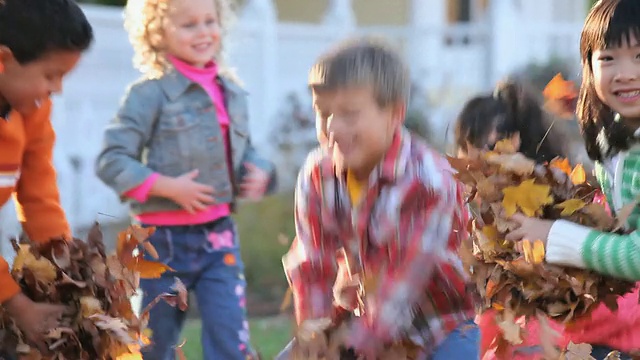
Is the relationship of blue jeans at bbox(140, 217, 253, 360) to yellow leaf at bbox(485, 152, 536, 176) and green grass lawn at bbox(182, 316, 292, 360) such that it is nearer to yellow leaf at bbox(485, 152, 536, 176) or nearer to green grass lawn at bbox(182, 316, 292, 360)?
green grass lawn at bbox(182, 316, 292, 360)

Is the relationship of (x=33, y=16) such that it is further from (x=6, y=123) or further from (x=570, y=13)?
(x=570, y=13)

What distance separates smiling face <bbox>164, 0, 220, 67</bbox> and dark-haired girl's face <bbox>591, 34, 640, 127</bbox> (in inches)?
80.8

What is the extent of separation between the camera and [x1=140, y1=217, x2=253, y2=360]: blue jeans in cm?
504

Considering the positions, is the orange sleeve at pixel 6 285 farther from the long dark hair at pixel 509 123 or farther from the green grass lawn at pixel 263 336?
the green grass lawn at pixel 263 336

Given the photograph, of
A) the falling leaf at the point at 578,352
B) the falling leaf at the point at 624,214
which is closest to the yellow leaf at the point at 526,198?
the falling leaf at the point at 624,214

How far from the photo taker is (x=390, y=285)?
10.7ft

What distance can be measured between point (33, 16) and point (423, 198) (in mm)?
1374

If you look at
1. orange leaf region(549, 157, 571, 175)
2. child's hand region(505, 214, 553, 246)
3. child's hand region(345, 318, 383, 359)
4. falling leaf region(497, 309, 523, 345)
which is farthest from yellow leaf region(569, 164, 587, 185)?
child's hand region(345, 318, 383, 359)

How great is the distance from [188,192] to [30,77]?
1.51 meters

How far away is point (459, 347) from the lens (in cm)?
340

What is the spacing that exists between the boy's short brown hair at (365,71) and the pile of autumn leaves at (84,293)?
82 centimetres

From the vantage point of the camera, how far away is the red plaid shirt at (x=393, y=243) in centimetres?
328

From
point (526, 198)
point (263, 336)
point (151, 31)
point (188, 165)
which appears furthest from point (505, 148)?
point (263, 336)

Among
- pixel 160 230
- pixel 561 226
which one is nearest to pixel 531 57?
pixel 160 230
